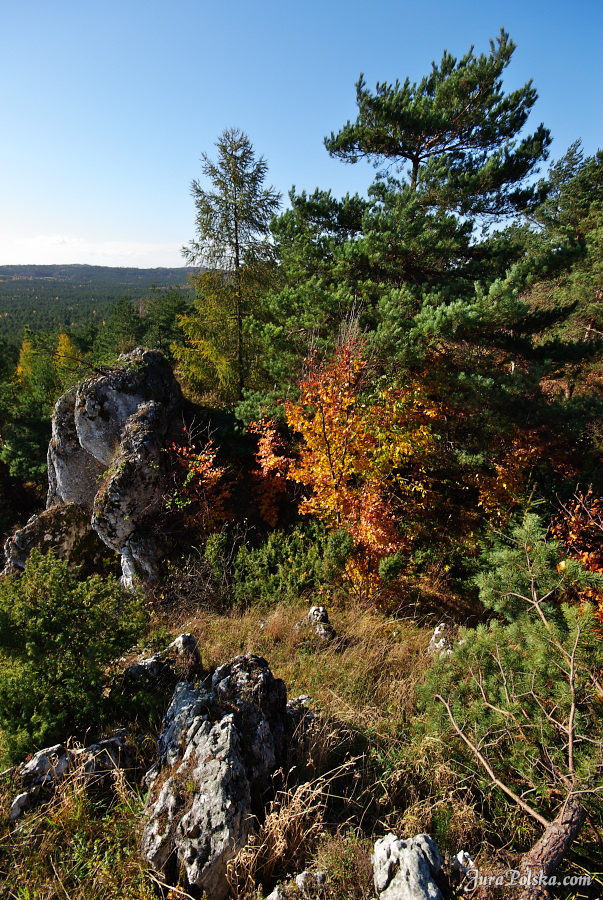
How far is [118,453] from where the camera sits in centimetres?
916

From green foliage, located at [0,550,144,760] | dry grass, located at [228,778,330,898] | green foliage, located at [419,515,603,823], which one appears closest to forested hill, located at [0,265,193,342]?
green foliage, located at [0,550,144,760]

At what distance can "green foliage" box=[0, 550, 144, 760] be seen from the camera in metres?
3.00

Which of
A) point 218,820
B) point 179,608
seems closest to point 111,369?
point 179,608

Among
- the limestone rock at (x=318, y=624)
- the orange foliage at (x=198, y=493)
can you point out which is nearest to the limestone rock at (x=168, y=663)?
the limestone rock at (x=318, y=624)

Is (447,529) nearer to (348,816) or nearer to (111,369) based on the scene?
(348,816)

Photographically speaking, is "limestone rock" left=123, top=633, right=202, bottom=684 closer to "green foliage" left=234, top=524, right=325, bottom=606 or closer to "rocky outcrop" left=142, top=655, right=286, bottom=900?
"rocky outcrop" left=142, top=655, right=286, bottom=900

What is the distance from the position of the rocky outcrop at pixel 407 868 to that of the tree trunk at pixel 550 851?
0.43 meters

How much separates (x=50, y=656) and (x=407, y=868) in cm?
280

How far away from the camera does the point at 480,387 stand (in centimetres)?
733

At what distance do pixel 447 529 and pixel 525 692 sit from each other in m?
6.32

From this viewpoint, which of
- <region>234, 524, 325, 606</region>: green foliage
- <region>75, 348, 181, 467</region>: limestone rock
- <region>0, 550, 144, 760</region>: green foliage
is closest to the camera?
<region>0, 550, 144, 760</region>: green foliage

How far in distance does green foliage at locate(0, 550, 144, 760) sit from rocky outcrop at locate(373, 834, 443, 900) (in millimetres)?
2330

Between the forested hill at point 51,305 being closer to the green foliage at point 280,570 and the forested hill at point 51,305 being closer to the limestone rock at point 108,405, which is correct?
the limestone rock at point 108,405

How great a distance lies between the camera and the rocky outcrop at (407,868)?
6.60 feet
